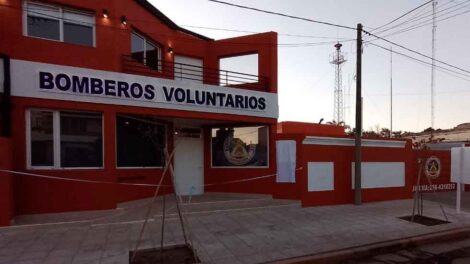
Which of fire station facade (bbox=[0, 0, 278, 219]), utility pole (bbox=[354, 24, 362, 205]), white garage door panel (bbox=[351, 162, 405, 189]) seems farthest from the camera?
white garage door panel (bbox=[351, 162, 405, 189])

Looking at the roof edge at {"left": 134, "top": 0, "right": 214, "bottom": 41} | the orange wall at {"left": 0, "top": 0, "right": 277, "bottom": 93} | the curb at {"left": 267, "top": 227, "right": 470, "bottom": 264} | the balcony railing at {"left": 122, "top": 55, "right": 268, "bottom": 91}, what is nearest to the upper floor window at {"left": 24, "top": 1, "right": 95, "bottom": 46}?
the orange wall at {"left": 0, "top": 0, "right": 277, "bottom": 93}

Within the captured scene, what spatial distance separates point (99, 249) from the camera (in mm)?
7145

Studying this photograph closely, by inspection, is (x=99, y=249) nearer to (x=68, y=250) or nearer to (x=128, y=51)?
(x=68, y=250)

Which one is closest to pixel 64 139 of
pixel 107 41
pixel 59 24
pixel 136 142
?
pixel 136 142

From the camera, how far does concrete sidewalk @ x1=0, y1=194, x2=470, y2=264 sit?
6.97m

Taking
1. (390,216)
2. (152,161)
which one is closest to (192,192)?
(152,161)

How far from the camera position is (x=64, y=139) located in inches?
399

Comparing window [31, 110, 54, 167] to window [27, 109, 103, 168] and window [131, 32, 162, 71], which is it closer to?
window [27, 109, 103, 168]

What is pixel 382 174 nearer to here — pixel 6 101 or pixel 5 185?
pixel 5 185

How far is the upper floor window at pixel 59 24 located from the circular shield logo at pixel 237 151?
619cm

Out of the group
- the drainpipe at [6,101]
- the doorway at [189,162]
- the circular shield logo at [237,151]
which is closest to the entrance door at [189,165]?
the doorway at [189,162]

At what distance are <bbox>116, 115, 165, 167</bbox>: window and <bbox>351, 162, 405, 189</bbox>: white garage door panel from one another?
692cm

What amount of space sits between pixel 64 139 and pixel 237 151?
6363 mm

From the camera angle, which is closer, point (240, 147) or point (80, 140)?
point (80, 140)
